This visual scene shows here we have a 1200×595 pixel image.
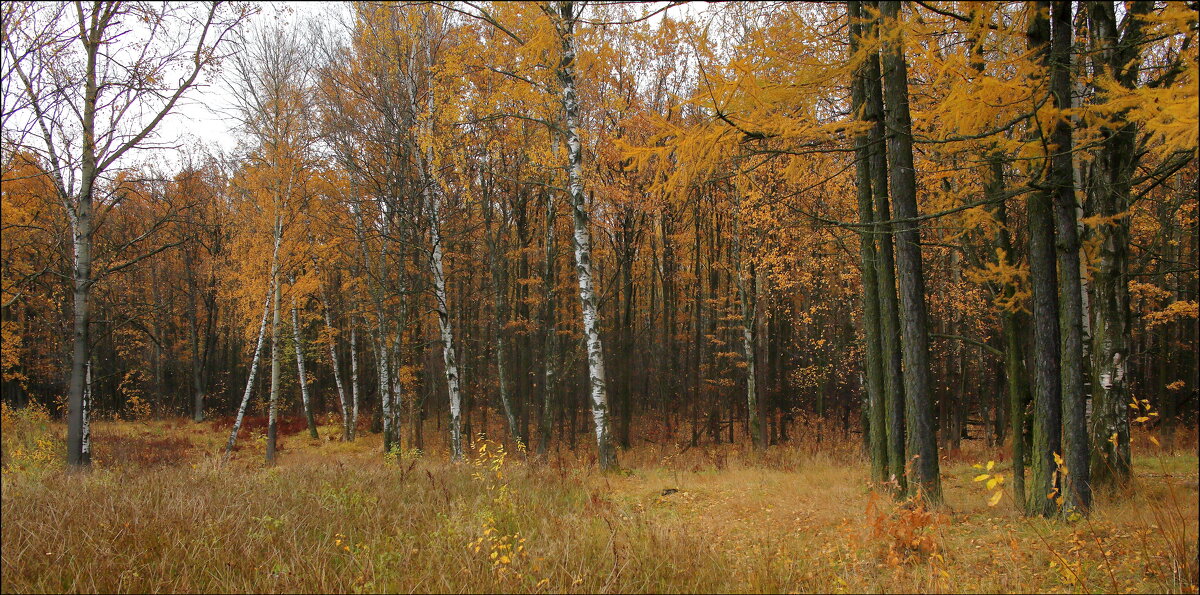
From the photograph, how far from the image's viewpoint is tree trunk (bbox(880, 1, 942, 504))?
20.6 feet

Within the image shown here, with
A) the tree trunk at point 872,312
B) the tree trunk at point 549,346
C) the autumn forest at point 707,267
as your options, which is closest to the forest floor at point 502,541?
the autumn forest at point 707,267

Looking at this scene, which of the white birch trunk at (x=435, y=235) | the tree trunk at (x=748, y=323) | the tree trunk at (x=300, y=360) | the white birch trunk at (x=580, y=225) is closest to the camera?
the white birch trunk at (x=580, y=225)

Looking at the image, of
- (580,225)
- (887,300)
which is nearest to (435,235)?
(580,225)

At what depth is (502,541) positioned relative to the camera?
4395 mm

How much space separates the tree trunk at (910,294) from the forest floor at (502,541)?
0.60 m

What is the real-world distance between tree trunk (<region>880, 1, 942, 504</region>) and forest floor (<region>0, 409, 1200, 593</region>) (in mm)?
598

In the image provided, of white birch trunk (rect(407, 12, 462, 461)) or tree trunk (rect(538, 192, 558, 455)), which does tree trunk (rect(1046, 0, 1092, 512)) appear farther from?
tree trunk (rect(538, 192, 558, 455))

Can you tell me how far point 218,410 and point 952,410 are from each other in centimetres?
3228

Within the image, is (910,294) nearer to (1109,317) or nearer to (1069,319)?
(1069,319)

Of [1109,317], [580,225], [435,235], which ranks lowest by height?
[1109,317]

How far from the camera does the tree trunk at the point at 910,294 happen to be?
20.6 ft

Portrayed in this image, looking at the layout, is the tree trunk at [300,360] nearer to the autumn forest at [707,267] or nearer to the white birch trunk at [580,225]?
the autumn forest at [707,267]

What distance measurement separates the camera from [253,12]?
8664mm

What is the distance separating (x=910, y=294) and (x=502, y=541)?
4872mm
